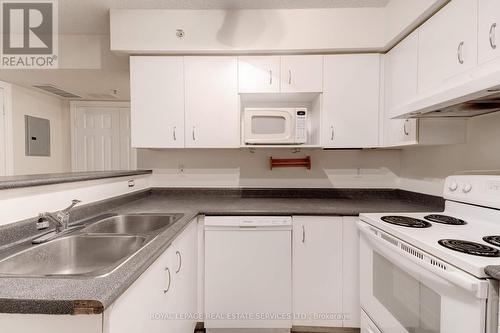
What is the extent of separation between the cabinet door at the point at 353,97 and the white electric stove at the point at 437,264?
0.69 metres

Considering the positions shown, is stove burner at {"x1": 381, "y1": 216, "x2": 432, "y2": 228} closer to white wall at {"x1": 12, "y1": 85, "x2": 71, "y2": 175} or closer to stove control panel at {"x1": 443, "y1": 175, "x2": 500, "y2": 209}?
stove control panel at {"x1": 443, "y1": 175, "x2": 500, "y2": 209}

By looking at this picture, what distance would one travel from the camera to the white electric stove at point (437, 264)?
820mm

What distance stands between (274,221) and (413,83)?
1291 mm

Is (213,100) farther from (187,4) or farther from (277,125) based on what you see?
(187,4)

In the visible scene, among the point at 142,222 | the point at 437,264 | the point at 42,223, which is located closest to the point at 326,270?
the point at 437,264

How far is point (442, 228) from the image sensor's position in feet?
4.05

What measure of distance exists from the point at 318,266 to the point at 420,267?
2.61ft

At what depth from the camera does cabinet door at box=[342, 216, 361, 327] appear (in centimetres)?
170

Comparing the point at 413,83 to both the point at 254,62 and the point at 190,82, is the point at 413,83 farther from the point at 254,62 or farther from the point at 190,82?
the point at 190,82

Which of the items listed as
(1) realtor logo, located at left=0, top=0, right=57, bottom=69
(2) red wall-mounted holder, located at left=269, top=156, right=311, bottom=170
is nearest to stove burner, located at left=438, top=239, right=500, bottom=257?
(2) red wall-mounted holder, located at left=269, top=156, right=311, bottom=170

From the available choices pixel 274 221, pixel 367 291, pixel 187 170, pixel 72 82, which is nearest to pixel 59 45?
pixel 72 82

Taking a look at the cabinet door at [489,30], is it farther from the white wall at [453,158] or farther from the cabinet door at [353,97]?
the cabinet door at [353,97]

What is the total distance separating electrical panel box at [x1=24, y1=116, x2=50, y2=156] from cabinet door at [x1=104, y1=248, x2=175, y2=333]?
11.8ft

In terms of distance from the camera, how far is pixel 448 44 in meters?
1.37
